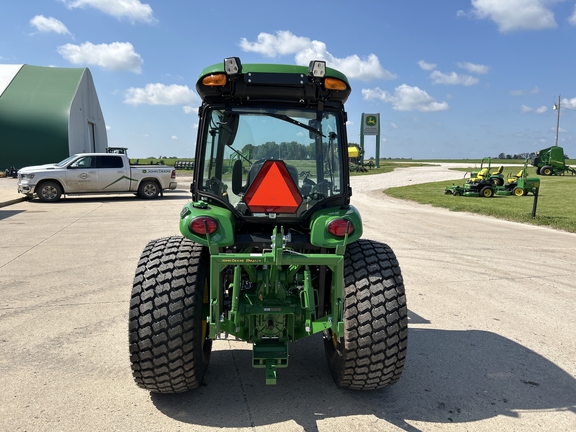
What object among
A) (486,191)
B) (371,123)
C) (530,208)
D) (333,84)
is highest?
(371,123)

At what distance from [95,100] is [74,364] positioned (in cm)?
4501

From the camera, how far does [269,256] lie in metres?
3.03

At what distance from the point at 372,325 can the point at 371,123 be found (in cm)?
6045

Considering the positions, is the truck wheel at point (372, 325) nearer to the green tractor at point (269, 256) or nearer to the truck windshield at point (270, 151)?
the green tractor at point (269, 256)

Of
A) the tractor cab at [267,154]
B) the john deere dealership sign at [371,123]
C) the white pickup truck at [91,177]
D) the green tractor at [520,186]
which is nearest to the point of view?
the tractor cab at [267,154]

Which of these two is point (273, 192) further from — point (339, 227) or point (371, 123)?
point (371, 123)

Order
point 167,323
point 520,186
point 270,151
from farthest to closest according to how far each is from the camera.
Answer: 1. point 520,186
2. point 270,151
3. point 167,323

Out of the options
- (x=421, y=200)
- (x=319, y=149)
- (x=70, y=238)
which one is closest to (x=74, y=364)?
(x=319, y=149)

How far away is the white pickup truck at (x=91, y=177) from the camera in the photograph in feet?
58.4

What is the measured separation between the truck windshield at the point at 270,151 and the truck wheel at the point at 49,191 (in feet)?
53.2

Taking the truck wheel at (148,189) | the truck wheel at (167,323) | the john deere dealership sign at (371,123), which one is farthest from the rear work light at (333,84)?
the john deere dealership sign at (371,123)

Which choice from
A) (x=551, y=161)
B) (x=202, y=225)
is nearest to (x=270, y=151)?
(x=202, y=225)

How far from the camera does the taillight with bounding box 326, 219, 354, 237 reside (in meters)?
3.40

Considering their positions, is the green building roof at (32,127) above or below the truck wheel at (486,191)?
above
